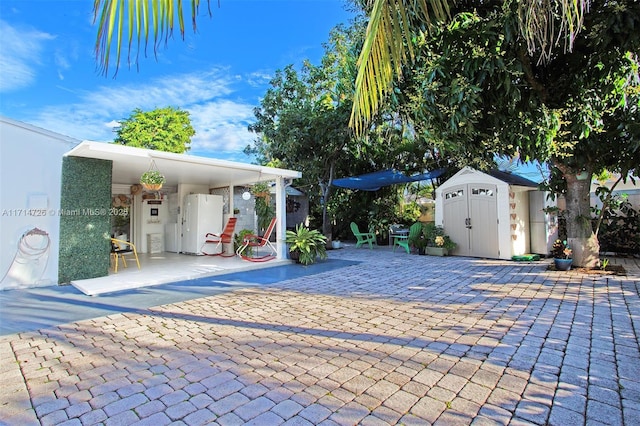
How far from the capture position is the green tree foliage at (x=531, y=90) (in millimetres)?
4875

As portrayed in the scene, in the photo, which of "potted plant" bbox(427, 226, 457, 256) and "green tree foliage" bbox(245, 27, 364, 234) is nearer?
"potted plant" bbox(427, 226, 457, 256)

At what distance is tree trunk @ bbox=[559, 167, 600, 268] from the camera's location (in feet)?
21.6

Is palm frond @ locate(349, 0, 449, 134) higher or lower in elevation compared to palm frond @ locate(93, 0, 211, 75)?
higher

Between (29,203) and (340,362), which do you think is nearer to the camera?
(340,362)

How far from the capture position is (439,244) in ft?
30.9

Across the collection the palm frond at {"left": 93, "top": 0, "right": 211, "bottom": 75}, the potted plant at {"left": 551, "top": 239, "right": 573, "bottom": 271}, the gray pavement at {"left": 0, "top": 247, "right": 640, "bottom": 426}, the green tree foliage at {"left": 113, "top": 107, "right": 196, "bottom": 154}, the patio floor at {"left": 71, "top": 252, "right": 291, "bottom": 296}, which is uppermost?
the green tree foliage at {"left": 113, "top": 107, "right": 196, "bottom": 154}

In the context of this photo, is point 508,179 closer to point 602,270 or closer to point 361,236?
point 602,270

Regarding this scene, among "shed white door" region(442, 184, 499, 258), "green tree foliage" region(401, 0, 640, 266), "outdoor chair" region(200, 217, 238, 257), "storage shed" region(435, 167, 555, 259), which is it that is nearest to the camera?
"green tree foliage" region(401, 0, 640, 266)

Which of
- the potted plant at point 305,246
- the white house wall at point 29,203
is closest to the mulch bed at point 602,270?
the potted plant at point 305,246

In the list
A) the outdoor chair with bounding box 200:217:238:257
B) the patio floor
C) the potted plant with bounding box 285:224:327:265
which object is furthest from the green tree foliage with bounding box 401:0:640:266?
the outdoor chair with bounding box 200:217:238:257

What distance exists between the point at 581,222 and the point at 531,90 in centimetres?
280

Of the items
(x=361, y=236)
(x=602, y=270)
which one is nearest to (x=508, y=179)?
(x=602, y=270)

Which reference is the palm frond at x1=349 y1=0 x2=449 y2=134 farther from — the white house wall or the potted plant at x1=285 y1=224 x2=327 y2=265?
the potted plant at x1=285 y1=224 x2=327 y2=265

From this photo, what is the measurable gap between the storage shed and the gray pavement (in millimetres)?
3585
